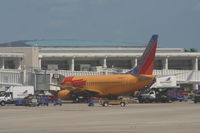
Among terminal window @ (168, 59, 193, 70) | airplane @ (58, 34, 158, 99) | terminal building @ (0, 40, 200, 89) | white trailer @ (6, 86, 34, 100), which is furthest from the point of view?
terminal window @ (168, 59, 193, 70)

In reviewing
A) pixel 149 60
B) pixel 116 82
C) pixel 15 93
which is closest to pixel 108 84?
pixel 116 82

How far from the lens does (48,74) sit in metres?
105

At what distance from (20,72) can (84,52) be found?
1464 inches

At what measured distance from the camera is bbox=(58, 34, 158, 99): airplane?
277 feet

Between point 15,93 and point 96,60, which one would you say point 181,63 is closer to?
point 96,60

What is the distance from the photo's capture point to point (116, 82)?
8838 cm

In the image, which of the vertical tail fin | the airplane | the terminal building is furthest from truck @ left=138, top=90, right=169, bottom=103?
the terminal building

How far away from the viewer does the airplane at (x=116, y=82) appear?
277 feet

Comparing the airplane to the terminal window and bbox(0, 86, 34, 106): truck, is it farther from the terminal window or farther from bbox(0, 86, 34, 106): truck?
the terminal window

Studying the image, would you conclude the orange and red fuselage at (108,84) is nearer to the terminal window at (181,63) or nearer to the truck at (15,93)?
the truck at (15,93)

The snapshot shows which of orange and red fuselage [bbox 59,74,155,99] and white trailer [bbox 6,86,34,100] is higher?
orange and red fuselage [bbox 59,74,155,99]

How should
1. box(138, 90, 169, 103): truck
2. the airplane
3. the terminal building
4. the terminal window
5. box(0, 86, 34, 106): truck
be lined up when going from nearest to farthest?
1. the airplane
2. box(0, 86, 34, 106): truck
3. box(138, 90, 169, 103): truck
4. the terminal building
5. the terminal window

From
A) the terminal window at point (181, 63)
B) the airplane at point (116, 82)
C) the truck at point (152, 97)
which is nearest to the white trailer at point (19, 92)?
the airplane at point (116, 82)

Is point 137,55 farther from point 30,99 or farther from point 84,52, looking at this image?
point 30,99
